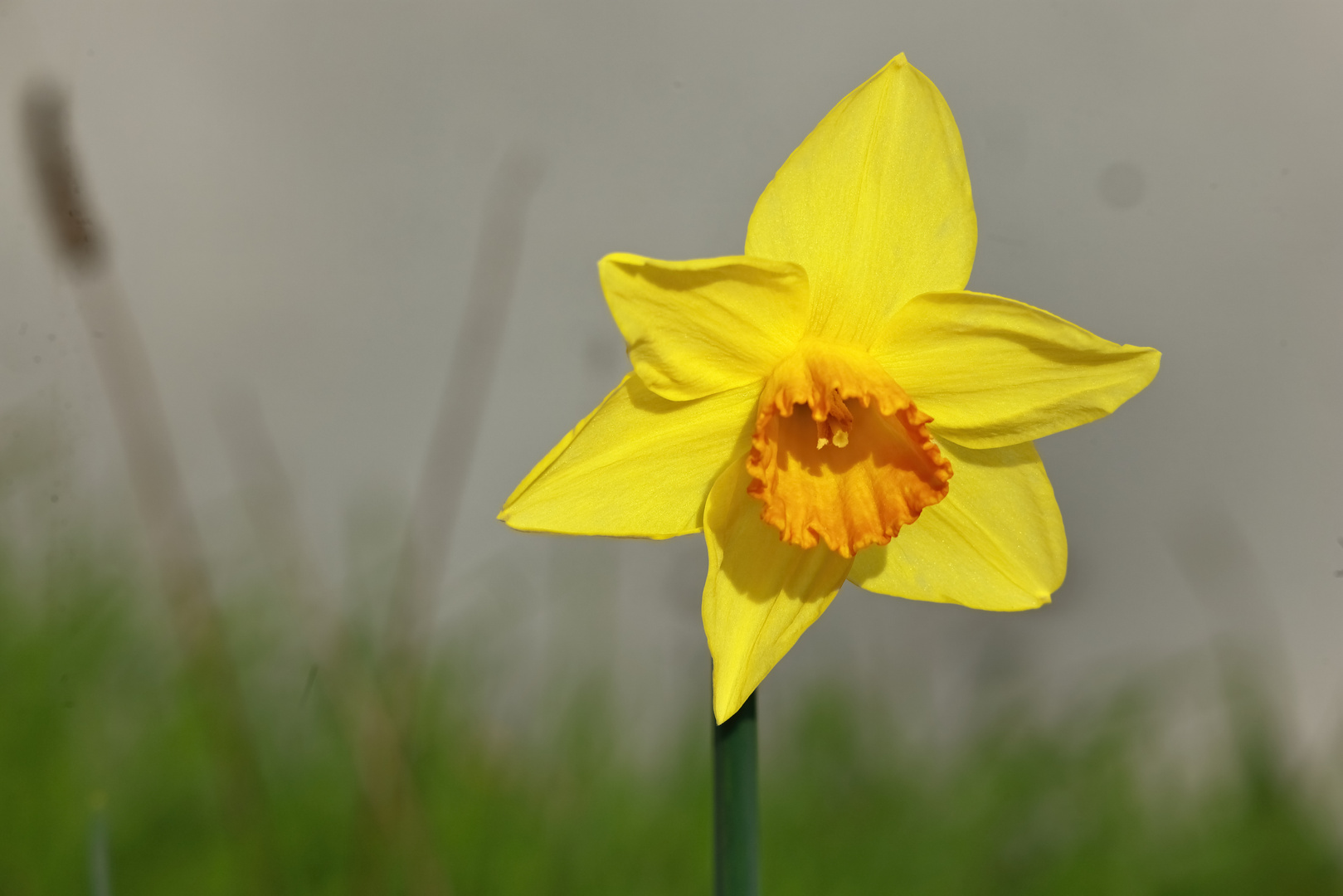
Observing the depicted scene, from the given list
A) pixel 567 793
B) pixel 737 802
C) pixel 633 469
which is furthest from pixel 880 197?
pixel 567 793

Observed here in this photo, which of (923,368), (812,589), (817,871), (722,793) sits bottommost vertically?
(817,871)

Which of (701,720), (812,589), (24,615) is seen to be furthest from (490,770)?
(812,589)

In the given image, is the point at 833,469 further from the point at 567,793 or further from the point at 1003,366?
the point at 567,793

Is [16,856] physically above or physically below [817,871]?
above

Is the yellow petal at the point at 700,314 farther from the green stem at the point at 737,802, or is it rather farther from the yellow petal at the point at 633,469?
the green stem at the point at 737,802

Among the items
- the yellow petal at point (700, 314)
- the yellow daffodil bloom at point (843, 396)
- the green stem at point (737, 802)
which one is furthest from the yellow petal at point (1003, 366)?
the green stem at point (737, 802)

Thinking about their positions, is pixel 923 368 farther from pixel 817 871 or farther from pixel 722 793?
pixel 817 871
